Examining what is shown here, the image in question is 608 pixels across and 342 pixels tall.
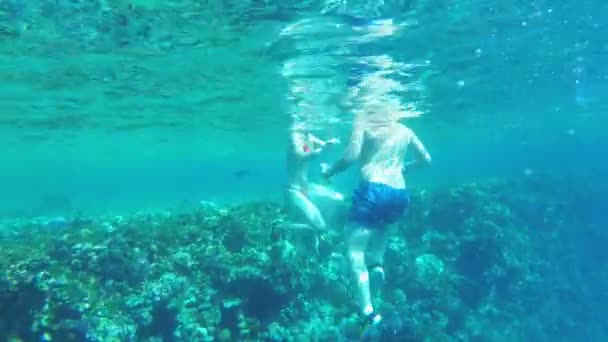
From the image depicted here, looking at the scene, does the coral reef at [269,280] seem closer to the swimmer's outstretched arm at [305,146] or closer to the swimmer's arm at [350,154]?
the swimmer's outstretched arm at [305,146]

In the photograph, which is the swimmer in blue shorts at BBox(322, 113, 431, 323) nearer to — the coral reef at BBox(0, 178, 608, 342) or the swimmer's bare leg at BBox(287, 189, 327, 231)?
the swimmer's bare leg at BBox(287, 189, 327, 231)

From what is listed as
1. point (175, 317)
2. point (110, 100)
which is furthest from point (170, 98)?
point (175, 317)

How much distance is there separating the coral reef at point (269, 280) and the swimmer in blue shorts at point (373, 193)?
223cm

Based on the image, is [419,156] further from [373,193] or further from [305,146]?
[305,146]

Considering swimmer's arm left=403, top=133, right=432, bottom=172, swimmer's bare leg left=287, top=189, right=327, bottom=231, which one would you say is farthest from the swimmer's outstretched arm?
swimmer's arm left=403, top=133, right=432, bottom=172

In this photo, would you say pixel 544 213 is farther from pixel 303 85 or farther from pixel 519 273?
pixel 303 85

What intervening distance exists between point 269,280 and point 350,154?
11.2 ft

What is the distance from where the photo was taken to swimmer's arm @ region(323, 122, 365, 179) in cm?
997

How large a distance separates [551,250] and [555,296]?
216 centimetres

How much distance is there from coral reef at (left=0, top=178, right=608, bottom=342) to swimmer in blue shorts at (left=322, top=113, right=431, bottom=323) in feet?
7.32

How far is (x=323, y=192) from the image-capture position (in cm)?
1179

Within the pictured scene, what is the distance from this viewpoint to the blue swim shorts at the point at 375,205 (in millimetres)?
8984

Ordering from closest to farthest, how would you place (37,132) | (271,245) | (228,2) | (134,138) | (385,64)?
1. (228,2)
2. (271,245)
3. (385,64)
4. (37,132)
5. (134,138)

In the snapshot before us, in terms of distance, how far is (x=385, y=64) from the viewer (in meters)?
15.9
